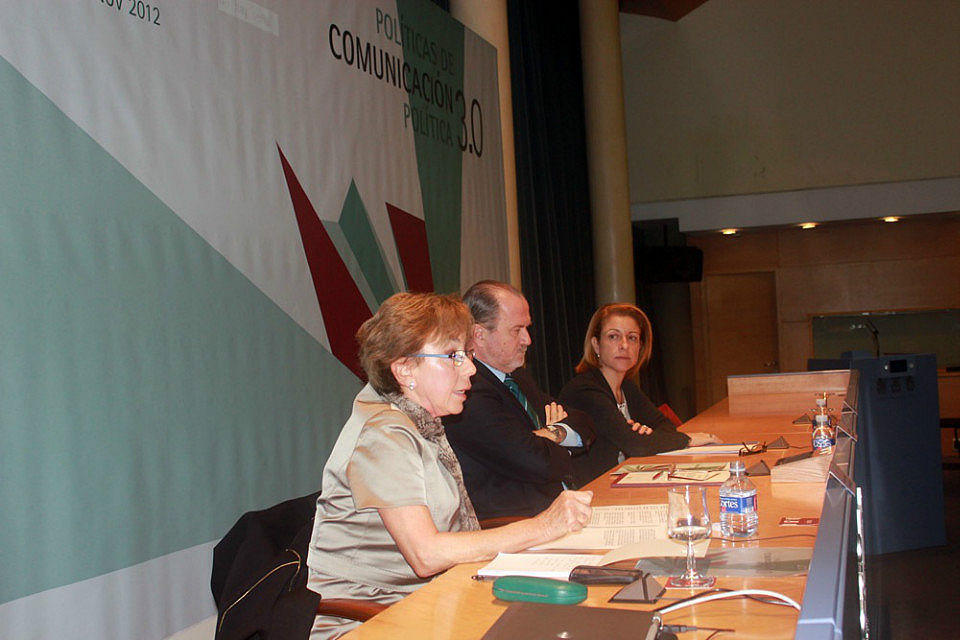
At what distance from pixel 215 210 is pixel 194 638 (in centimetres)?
136

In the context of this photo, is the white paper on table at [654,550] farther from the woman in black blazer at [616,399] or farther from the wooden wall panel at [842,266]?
the wooden wall panel at [842,266]

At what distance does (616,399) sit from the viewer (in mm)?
3861

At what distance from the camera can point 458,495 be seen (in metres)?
2.02

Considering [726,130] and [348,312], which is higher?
[726,130]

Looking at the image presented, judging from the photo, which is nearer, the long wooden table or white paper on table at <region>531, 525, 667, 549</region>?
the long wooden table

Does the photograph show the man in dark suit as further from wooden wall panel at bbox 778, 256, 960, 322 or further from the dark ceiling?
wooden wall panel at bbox 778, 256, 960, 322

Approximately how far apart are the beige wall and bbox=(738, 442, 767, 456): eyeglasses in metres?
6.26

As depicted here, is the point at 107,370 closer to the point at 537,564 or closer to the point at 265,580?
the point at 265,580

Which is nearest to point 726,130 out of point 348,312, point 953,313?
point 953,313

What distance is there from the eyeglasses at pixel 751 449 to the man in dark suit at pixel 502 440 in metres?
0.58

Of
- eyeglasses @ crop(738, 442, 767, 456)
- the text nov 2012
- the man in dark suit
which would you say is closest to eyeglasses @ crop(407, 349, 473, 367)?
the man in dark suit

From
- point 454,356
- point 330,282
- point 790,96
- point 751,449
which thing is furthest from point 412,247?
point 790,96

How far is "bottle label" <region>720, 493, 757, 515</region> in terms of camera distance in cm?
183

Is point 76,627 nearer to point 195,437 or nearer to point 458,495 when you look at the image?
point 195,437
